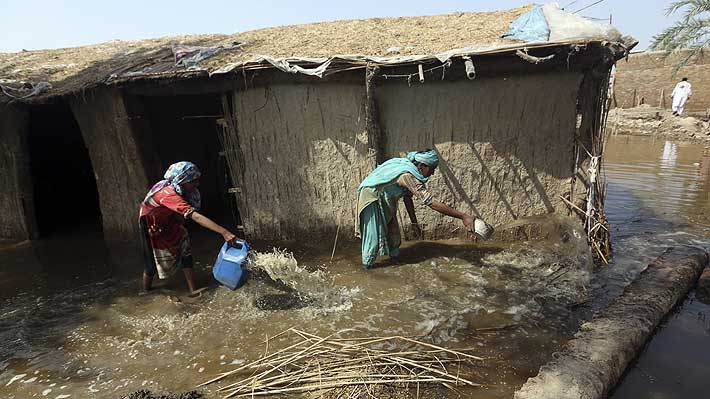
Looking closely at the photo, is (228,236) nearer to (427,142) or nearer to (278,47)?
(427,142)

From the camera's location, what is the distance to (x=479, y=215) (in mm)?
5211

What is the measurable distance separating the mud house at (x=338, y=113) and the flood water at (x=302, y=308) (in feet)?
2.14

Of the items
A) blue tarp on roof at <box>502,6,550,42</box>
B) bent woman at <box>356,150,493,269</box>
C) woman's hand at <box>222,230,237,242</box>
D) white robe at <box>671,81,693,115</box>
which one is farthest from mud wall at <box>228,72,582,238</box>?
white robe at <box>671,81,693,115</box>

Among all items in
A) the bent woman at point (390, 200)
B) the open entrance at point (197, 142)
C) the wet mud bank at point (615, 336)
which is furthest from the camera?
the open entrance at point (197, 142)

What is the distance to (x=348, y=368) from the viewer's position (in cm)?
294

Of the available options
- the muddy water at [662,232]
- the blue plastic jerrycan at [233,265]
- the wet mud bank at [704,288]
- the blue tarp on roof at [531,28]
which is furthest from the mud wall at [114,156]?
the wet mud bank at [704,288]

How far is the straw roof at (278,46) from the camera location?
17.3 feet

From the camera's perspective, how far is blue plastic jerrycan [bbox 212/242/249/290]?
405cm

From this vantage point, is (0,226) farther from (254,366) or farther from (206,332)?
(254,366)

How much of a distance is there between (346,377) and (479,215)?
3.03 meters

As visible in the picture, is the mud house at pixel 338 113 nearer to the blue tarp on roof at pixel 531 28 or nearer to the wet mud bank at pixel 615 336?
the blue tarp on roof at pixel 531 28

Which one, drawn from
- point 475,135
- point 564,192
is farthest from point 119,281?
point 564,192

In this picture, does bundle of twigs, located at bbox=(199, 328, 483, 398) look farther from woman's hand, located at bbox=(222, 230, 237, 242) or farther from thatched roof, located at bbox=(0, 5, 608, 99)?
thatched roof, located at bbox=(0, 5, 608, 99)

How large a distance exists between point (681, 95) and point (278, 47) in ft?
48.8
